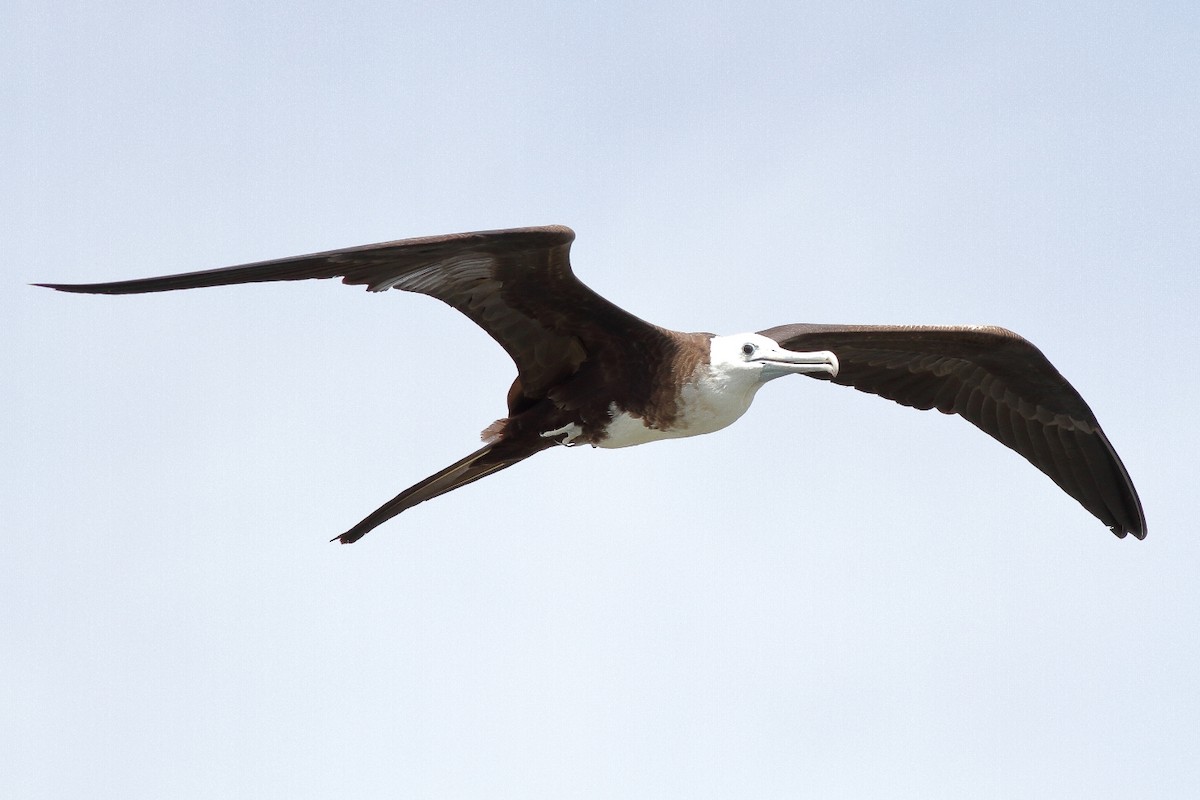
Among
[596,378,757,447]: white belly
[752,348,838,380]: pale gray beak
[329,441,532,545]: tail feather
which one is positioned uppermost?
[752,348,838,380]: pale gray beak

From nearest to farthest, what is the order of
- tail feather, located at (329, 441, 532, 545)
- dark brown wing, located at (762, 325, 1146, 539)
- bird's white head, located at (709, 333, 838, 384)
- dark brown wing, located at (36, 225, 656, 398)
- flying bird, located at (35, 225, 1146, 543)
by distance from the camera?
dark brown wing, located at (36, 225, 656, 398) → flying bird, located at (35, 225, 1146, 543) → bird's white head, located at (709, 333, 838, 384) → tail feather, located at (329, 441, 532, 545) → dark brown wing, located at (762, 325, 1146, 539)

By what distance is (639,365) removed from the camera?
7207mm

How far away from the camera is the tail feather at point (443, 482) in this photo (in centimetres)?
741

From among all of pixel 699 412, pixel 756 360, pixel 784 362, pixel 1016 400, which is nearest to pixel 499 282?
pixel 699 412

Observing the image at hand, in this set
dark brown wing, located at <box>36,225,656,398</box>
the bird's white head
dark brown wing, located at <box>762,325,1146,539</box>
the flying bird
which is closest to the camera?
dark brown wing, located at <box>36,225,656,398</box>

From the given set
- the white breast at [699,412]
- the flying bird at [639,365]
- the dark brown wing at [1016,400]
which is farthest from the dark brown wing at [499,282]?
the dark brown wing at [1016,400]

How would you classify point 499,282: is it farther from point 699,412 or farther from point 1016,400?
point 1016,400

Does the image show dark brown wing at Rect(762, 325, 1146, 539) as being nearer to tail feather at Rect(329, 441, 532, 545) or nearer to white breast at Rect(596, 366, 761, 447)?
white breast at Rect(596, 366, 761, 447)

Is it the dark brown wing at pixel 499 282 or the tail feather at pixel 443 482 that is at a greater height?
the dark brown wing at pixel 499 282

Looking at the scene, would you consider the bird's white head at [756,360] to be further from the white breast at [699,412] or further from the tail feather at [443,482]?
the tail feather at [443,482]

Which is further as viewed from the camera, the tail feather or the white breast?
the tail feather

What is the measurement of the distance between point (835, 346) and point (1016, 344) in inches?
38.6

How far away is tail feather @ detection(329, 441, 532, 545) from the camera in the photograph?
7406 mm

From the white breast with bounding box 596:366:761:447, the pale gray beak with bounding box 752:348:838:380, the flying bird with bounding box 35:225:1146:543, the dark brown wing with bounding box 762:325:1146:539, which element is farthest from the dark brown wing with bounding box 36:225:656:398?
the dark brown wing with bounding box 762:325:1146:539
